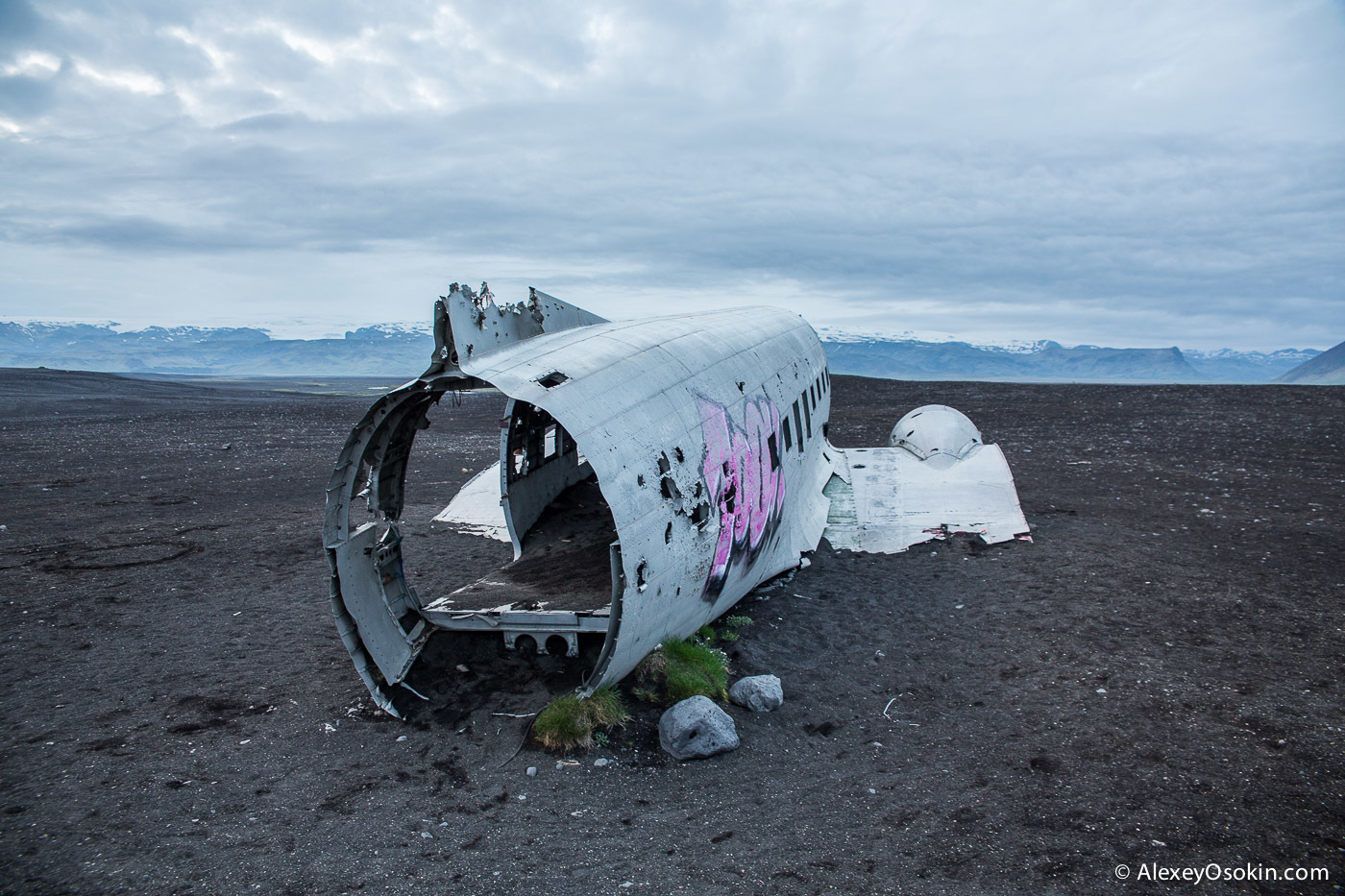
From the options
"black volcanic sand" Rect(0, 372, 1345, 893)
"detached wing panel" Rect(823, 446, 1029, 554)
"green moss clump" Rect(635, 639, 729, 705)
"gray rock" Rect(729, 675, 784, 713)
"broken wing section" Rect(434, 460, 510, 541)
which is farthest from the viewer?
"broken wing section" Rect(434, 460, 510, 541)

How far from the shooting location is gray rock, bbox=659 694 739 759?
7.18 metres

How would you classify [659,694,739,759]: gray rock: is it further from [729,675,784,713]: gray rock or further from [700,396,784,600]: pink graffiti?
[700,396,784,600]: pink graffiti

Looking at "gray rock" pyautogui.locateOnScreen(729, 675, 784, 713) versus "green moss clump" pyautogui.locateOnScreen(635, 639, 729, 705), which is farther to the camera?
"gray rock" pyautogui.locateOnScreen(729, 675, 784, 713)

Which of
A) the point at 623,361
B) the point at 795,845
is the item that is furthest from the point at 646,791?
the point at 623,361

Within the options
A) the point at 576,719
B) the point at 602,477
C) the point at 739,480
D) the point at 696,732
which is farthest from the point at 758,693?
the point at 602,477

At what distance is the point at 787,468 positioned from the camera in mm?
11742

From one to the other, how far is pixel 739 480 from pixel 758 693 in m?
2.47

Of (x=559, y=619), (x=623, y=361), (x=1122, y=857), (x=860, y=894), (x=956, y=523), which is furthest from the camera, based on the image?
(x=956, y=523)

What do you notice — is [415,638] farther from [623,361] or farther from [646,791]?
[623,361]

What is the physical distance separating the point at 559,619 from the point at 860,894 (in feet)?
13.1

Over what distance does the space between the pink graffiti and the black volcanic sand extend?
146 cm

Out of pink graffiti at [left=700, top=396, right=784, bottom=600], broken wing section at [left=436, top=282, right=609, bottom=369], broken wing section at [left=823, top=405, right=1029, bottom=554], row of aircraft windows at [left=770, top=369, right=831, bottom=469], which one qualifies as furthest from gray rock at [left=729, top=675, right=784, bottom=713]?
broken wing section at [left=823, top=405, right=1029, bottom=554]

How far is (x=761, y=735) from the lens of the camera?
7.66m

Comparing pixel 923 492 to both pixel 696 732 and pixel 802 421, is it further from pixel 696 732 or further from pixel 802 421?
pixel 696 732
